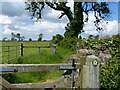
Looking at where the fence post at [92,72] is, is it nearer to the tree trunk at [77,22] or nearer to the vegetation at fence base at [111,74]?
the vegetation at fence base at [111,74]

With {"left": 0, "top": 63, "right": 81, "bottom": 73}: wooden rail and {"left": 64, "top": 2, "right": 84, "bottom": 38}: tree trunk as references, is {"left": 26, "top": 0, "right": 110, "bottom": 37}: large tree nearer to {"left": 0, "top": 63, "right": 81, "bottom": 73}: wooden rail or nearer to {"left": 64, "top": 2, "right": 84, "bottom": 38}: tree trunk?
{"left": 64, "top": 2, "right": 84, "bottom": 38}: tree trunk

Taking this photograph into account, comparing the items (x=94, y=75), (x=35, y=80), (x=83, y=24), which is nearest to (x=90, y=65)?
(x=94, y=75)

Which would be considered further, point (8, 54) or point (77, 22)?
point (77, 22)

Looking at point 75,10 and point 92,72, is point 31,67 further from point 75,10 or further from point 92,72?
point 75,10

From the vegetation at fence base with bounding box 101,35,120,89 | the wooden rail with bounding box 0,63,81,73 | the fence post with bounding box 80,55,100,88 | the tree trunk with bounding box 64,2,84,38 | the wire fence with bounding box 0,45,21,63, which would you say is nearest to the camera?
the fence post with bounding box 80,55,100,88

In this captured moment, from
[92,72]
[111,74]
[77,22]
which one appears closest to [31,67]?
[92,72]

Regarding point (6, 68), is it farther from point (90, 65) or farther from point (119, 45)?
point (119, 45)

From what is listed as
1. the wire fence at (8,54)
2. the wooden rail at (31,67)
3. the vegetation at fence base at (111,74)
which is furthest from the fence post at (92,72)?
the wire fence at (8,54)

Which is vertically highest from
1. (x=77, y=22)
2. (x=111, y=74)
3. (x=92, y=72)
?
(x=77, y=22)

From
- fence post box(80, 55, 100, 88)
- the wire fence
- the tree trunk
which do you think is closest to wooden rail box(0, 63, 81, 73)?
fence post box(80, 55, 100, 88)

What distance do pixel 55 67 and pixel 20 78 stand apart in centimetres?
309

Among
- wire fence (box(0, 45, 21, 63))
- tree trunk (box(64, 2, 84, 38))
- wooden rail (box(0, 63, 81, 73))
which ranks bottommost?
wire fence (box(0, 45, 21, 63))

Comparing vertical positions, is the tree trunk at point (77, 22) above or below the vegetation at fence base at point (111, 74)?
above

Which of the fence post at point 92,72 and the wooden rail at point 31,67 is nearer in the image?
the fence post at point 92,72
